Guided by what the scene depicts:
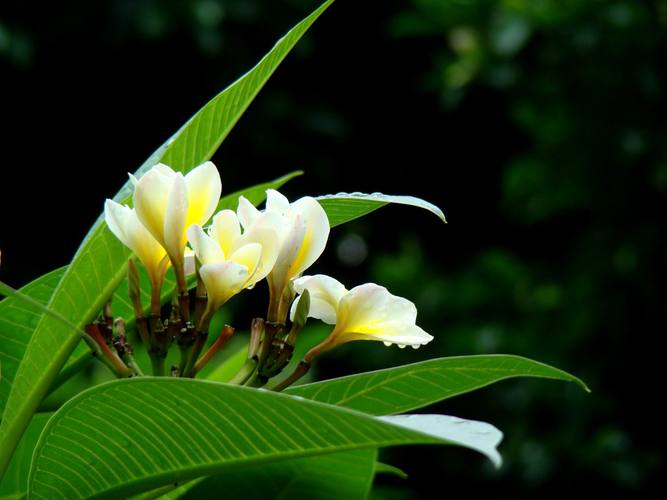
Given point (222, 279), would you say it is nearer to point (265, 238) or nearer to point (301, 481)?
point (265, 238)

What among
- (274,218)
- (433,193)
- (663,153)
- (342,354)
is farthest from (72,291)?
(433,193)

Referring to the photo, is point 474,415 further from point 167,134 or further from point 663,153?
point 167,134

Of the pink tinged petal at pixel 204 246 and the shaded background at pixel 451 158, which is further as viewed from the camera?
the shaded background at pixel 451 158

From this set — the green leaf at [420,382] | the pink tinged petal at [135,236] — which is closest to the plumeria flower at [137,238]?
the pink tinged petal at [135,236]

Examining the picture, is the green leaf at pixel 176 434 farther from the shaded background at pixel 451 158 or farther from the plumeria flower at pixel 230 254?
the shaded background at pixel 451 158

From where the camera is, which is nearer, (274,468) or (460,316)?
(274,468)

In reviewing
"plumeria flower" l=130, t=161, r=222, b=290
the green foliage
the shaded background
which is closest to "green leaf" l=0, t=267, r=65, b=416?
the green foliage

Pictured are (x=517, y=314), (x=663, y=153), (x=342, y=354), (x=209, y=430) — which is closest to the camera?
(x=209, y=430)
